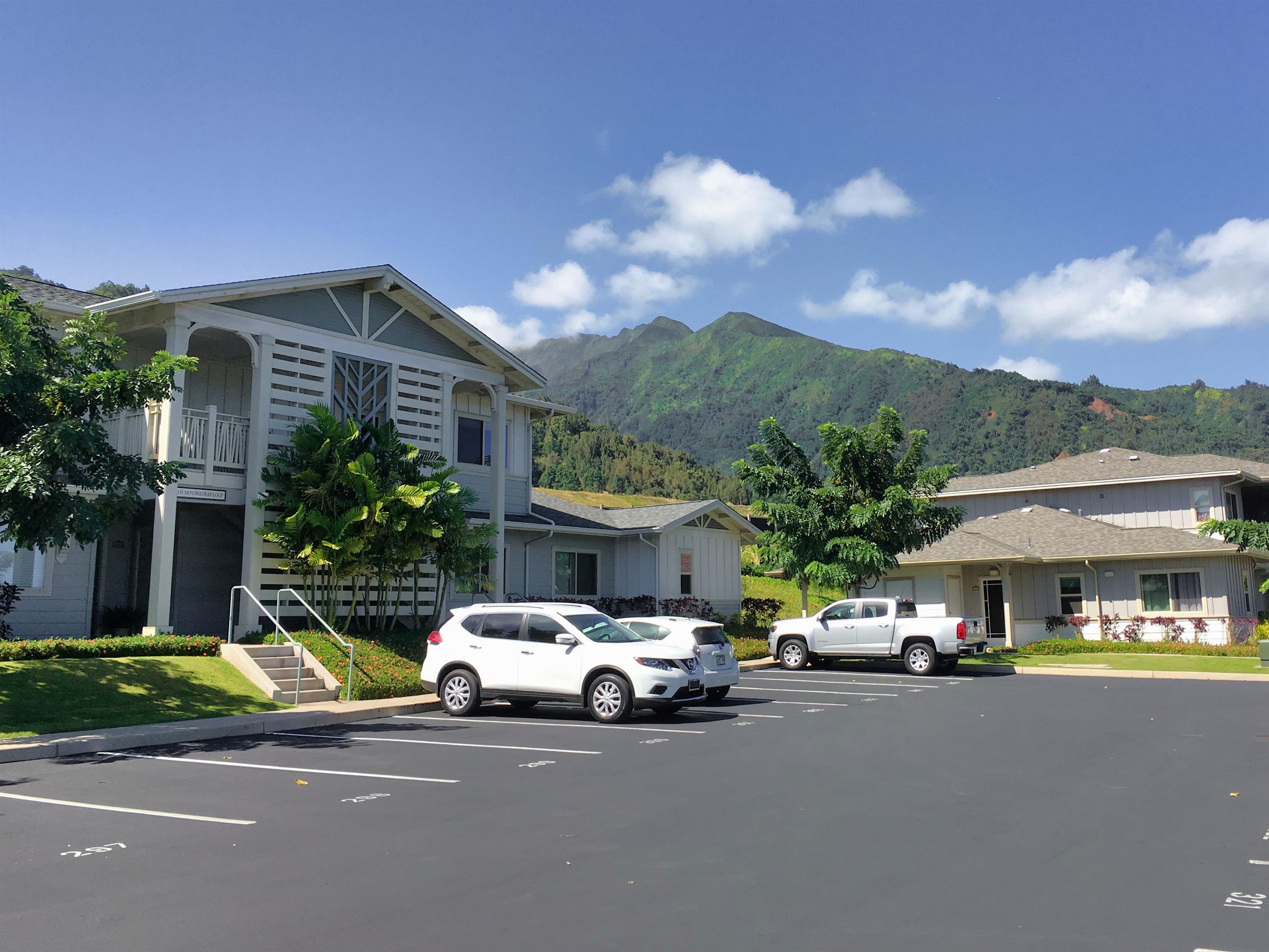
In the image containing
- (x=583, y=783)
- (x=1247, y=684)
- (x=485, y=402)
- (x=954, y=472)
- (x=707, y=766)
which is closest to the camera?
(x=583, y=783)

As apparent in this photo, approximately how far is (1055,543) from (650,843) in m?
30.0

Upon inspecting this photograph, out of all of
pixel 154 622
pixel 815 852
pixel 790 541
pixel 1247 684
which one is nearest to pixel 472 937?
pixel 815 852

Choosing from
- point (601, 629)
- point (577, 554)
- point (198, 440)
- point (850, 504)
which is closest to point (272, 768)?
point (601, 629)

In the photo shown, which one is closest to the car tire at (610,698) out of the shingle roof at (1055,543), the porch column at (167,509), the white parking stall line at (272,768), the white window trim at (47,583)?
the white parking stall line at (272,768)

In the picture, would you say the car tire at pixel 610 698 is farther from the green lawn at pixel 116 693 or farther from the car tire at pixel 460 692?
the green lawn at pixel 116 693

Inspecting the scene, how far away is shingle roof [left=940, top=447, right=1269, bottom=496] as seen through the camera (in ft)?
111

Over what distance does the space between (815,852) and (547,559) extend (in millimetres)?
20627

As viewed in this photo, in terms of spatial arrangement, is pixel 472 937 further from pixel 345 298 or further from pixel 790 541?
pixel 790 541

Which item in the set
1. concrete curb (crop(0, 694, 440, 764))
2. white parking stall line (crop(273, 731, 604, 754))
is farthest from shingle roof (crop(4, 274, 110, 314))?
white parking stall line (crop(273, 731, 604, 754))

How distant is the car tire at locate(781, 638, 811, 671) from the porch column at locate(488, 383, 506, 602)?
7115 mm

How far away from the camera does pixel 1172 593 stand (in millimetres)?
31516

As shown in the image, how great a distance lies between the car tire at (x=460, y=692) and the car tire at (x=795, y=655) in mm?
11231

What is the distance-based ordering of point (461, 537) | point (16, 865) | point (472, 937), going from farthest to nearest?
point (461, 537) < point (16, 865) < point (472, 937)

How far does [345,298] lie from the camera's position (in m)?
21.0
